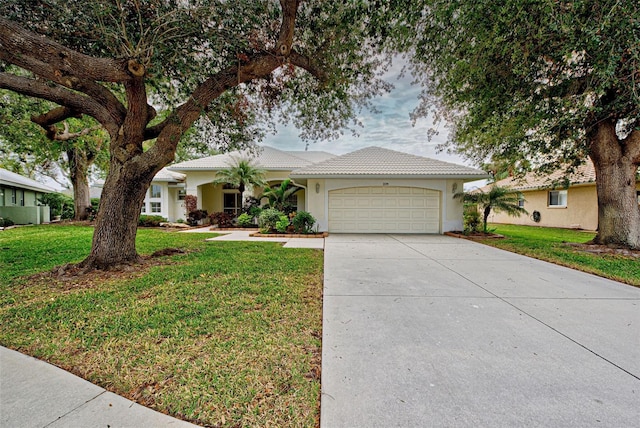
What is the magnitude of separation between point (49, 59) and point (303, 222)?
27.6 ft

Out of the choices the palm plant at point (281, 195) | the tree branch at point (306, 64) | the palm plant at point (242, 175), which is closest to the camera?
the tree branch at point (306, 64)

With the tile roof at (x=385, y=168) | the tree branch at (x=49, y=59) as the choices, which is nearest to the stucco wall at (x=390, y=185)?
the tile roof at (x=385, y=168)

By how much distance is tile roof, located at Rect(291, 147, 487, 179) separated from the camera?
10.8 metres

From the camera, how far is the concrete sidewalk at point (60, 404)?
5.25 ft

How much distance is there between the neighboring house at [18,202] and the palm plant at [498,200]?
79.1ft

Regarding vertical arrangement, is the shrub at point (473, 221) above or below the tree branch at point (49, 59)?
below

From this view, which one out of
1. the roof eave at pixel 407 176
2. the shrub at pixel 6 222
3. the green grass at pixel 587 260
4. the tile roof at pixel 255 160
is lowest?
the green grass at pixel 587 260

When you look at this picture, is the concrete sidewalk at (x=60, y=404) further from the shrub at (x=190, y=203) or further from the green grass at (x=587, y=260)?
the shrub at (x=190, y=203)

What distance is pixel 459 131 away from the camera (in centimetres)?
891

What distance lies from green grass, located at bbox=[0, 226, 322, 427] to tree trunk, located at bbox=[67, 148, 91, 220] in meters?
13.9

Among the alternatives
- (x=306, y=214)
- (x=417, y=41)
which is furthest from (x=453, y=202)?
(x=417, y=41)

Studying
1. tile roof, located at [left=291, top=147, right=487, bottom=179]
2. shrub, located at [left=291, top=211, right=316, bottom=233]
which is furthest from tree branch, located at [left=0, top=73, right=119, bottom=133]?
shrub, located at [left=291, top=211, right=316, bottom=233]

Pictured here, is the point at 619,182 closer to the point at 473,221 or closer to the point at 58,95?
the point at 473,221

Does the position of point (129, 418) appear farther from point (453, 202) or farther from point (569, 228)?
point (569, 228)
